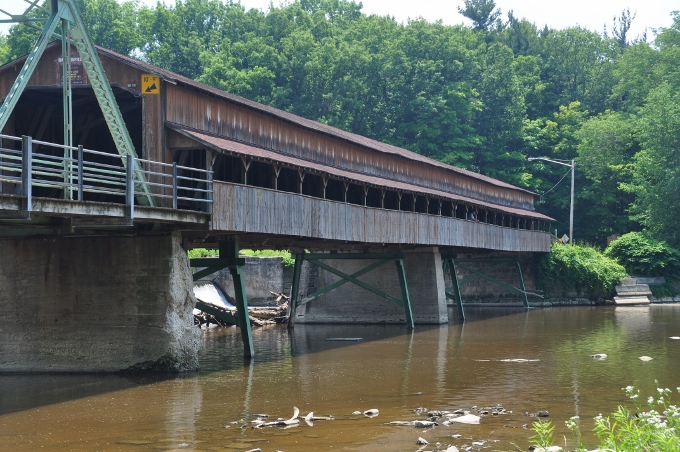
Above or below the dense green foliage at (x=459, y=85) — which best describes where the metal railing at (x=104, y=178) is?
below

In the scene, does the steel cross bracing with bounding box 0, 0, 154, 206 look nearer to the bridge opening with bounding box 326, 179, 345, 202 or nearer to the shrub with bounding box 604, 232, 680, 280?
the bridge opening with bounding box 326, 179, 345, 202

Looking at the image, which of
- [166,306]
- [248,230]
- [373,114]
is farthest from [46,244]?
[373,114]

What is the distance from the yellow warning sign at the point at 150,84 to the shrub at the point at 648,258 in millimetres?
38792

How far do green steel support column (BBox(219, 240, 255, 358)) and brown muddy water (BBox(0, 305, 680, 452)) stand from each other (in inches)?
21.5

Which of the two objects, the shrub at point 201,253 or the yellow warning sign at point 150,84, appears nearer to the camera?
the yellow warning sign at point 150,84

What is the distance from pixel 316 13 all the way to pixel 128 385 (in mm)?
76444

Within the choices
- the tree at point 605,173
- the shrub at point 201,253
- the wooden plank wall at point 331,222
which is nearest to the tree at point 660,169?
the tree at point 605,173

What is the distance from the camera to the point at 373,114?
76.8 metres

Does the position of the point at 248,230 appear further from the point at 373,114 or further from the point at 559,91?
the point at 559,91

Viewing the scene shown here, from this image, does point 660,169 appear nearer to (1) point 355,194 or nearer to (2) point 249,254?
(2) point 249,254

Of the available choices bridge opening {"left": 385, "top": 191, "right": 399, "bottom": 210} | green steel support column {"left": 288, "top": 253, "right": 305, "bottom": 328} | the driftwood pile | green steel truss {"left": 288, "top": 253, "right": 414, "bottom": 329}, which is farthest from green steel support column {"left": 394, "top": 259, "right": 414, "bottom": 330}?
the driftwood pile

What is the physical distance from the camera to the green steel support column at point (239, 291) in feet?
77.6

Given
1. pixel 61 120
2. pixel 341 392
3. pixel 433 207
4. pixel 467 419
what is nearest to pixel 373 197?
pixel 433 207

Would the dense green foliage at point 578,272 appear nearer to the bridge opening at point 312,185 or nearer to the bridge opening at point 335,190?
the bridge opening at point 335,190
